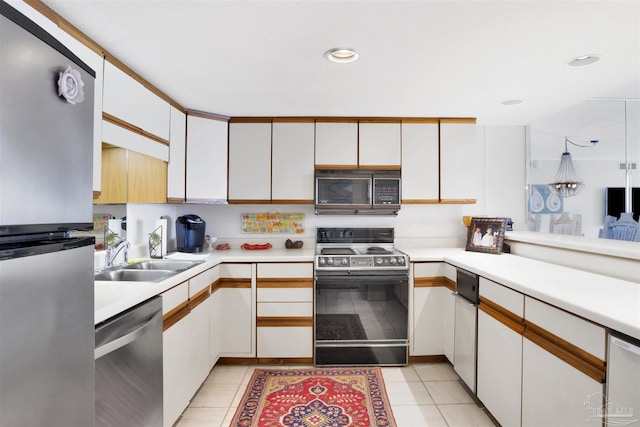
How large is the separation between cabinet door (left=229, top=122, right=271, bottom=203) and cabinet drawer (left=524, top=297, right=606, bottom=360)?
2279mm

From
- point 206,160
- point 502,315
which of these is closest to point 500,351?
point 502,315

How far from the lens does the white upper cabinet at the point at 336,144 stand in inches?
124

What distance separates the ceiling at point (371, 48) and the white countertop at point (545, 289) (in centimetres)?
127

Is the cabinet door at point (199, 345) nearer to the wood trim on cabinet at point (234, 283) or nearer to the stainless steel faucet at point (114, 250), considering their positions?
the wood trim on cabinet at point (234, 283)

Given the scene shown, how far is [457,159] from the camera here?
3.19m

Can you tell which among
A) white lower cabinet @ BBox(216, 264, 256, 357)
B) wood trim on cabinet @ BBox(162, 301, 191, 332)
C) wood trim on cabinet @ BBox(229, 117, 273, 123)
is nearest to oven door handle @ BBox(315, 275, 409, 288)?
white lower cabinet @ BBox(216, 264, 256, 357)

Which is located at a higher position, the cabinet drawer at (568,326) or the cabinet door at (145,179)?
the cabinet door at (145,179)

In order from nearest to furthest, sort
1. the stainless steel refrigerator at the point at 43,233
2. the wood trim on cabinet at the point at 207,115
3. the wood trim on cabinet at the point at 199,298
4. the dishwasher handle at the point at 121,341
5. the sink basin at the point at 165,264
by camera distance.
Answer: the stainless steel refrigerator at the point at 43,233 < the dishwasher handle at the point at 121,341 < the wood trim on cabinet at the point at 199,298 < the sink basin at the point at 165,264 < the wood trim on cabinet at the point at 207,115

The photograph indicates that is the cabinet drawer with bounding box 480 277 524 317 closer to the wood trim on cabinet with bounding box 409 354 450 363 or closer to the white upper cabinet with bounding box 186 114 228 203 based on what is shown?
the wood trim on cabinet with bounding box 409 354 450 363

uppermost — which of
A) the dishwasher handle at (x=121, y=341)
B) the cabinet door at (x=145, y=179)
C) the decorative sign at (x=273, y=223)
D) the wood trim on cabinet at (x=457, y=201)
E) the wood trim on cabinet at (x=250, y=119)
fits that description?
the wood trim on cabinet at (x=250, y=119)

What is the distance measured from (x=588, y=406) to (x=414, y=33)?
177 cm

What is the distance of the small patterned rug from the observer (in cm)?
275

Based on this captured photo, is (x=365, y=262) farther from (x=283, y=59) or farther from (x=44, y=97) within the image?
(x=44, y=97)

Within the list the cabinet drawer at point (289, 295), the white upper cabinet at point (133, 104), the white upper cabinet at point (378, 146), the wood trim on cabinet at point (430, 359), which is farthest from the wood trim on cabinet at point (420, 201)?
the white upper cabinet at point (133, 104)
